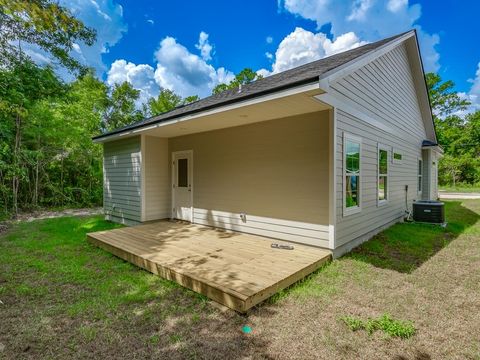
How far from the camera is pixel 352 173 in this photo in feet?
15.3

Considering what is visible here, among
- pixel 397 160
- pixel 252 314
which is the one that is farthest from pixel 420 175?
pixel 252 314

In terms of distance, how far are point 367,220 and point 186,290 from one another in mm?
4096

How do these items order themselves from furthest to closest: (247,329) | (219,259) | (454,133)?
(454,133) → (219,259) → (247,329)

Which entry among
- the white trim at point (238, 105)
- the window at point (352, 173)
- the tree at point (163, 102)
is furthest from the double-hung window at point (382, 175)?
the tree at point (163, 102)

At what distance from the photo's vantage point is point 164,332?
2.27 meters

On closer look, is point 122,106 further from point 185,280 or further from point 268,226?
point 185,280

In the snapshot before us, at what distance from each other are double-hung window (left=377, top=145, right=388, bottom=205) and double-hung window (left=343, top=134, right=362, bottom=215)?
1.34 meters

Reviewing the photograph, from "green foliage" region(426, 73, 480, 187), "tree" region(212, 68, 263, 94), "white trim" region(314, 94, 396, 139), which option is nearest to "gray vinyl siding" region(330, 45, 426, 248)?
"white trim" region(314, 94, 396, 139)

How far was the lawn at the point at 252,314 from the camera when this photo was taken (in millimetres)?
2043

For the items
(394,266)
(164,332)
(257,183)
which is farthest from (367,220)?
(164,332)

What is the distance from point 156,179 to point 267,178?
3.54 meters

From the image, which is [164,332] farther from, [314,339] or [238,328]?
[314,339]

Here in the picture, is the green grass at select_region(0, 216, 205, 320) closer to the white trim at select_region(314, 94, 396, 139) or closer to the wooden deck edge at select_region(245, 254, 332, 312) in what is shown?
the wooden deck edge at select_region(245, 254, 332, 312)

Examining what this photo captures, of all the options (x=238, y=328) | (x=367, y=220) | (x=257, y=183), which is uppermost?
(x=257, y=183)
